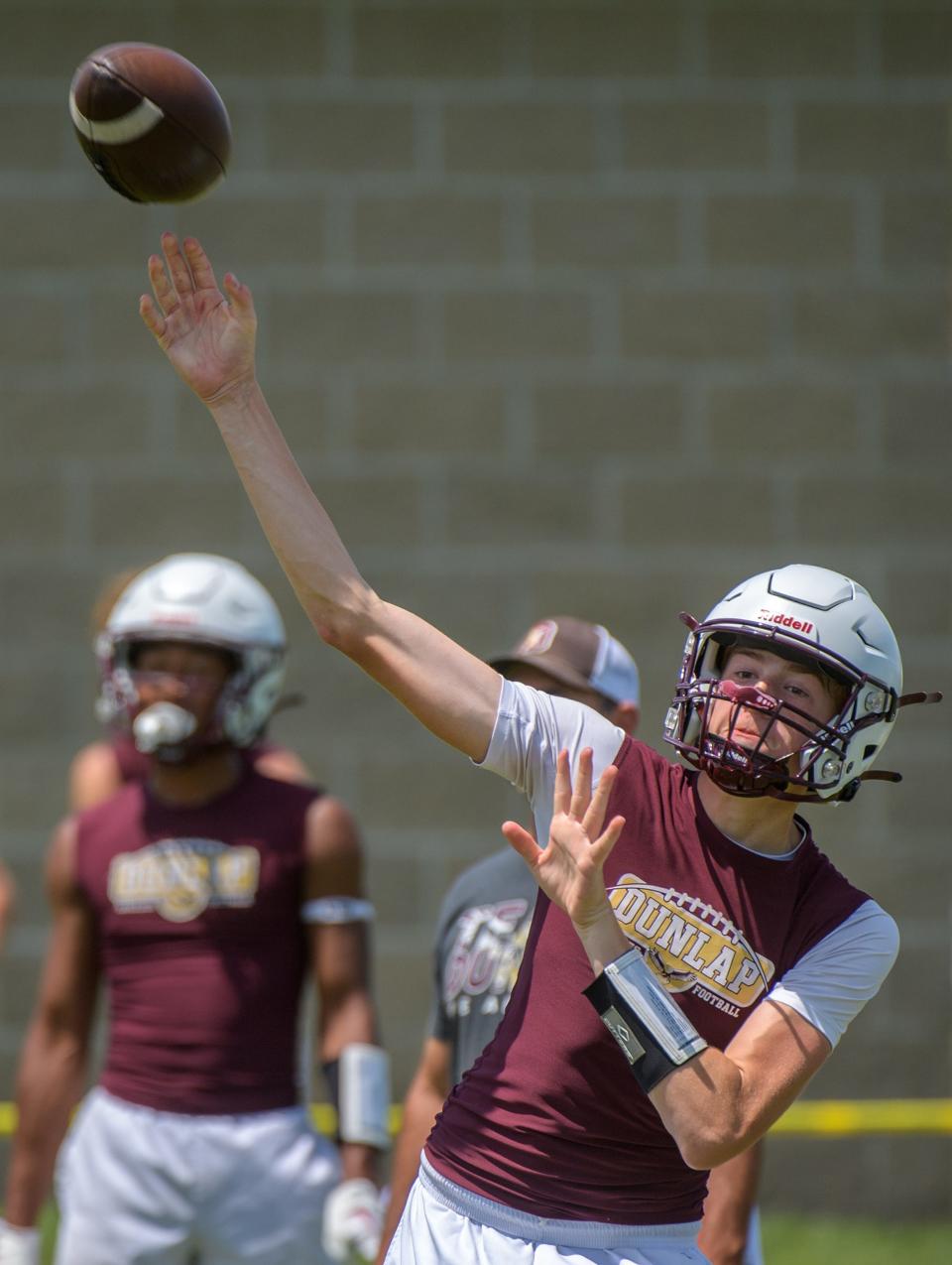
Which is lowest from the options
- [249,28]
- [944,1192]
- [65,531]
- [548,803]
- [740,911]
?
[944,1192]

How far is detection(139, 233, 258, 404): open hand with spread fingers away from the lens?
2.93 m

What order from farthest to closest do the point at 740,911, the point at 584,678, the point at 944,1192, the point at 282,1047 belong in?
the point at 944,1192 < the point at 282,1047 < the point at 584,678 < the point at 740,911

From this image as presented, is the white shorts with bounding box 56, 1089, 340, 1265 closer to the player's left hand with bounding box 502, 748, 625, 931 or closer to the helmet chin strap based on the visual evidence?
the helmet chin strap

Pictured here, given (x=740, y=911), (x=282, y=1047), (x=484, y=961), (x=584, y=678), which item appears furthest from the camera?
(x=282, y=1047)

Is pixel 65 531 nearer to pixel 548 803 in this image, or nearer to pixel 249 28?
pixel 249 28

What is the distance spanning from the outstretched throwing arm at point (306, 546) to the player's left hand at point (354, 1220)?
171 centimetres

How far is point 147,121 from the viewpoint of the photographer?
125 inches

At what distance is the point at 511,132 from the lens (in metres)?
6.80

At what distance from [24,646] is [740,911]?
453 centimetres

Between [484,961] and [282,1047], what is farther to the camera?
[282,1047]

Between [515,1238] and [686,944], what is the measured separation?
1.81 feet

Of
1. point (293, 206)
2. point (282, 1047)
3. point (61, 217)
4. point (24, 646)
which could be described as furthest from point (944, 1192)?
point (61, 217)

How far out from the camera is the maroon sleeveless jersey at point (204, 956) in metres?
4.31

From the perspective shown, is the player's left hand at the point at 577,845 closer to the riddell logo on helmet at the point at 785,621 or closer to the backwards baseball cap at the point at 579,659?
the riddell logo on helmet at the point at 785,621
